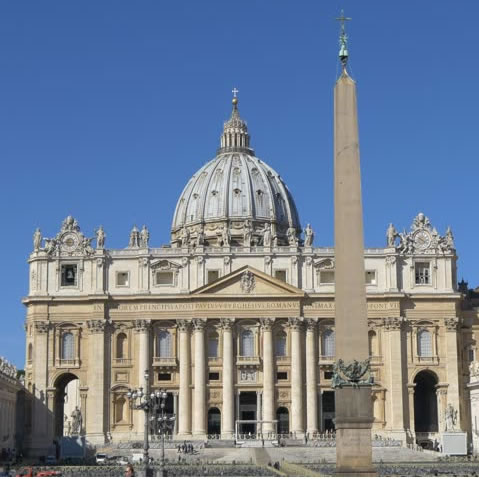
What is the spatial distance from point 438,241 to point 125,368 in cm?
2822

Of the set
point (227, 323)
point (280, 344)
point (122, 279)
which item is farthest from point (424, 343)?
point (122, 279)

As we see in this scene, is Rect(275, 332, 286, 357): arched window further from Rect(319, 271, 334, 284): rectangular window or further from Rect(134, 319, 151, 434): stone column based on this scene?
Rect(134, 319, 151, 434): stone column

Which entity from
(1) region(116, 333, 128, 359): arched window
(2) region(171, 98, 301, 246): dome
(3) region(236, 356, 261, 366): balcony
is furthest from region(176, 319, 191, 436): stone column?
(2) region(171, 98, 301, 246): dome

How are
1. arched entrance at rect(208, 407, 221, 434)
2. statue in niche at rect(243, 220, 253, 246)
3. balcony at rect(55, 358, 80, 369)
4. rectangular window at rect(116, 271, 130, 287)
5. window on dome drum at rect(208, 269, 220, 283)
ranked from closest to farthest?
arched entrance at rect(208, 407, 221, 434) < balcony at rect(55, 358, 80, 369) < window on dome drum at rect(208, 269, 220, 283) < rectangular window at rect(116, 271, 130, 287) < statue in niche at rect(243, 220, 253, 246)

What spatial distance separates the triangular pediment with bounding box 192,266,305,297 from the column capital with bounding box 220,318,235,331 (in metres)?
2.13

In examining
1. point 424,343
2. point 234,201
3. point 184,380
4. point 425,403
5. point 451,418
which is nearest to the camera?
point 451,418

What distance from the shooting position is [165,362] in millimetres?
95750

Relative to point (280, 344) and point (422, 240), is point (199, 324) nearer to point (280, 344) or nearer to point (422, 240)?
point (280, 344)

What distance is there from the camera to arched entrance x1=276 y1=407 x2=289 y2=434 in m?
95.8

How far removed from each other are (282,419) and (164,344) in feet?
37.8

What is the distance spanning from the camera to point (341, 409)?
34250mm

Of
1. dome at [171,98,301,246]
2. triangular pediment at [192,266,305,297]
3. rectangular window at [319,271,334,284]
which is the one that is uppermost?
dome at [171,98,301,246]

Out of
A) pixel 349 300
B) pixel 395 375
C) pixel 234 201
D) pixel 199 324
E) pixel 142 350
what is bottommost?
pixel 349 300

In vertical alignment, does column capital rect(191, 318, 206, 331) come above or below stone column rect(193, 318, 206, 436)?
above
